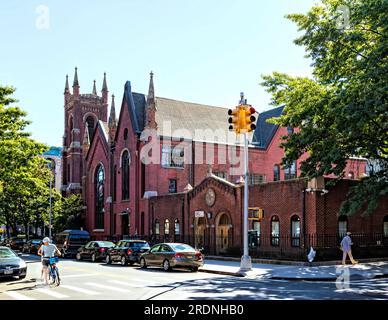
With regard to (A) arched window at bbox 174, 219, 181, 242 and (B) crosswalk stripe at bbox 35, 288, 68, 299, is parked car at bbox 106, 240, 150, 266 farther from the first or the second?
(B) crosswalk stripe at bbox 35, 288, 68, 299

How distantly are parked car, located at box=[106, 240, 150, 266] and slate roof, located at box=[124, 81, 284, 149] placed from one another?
18.9 meters

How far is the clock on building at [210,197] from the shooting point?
120ft

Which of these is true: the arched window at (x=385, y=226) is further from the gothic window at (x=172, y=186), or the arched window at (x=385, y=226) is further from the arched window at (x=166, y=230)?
the gothic window at (x=172, y=186)

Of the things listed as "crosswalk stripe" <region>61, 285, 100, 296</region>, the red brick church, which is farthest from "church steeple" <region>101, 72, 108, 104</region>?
"crosswalk stripe" <region>61, 285, 100, 296</region>

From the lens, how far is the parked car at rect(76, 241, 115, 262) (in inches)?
1341

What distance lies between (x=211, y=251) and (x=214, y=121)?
71.2ft

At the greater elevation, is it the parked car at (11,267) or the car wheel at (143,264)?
the parked car at (11,267)

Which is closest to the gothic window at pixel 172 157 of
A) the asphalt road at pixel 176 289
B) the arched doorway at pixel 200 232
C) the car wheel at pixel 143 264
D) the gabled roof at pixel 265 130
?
the gabled roof at pixel 265 130

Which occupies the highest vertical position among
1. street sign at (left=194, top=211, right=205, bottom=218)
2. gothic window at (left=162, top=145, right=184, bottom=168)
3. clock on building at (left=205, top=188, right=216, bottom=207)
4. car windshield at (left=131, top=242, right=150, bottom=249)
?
gothic window at (left=162, top=145, right=184, bottom=168)

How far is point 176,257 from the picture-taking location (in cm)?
2484

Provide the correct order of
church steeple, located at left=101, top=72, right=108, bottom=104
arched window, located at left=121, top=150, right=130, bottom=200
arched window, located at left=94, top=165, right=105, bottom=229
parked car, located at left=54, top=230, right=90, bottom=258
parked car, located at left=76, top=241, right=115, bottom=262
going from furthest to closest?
church steeple, located at left=101, top=72, right=108, bottom=104 → arched window, located at left=94, top=165, right=105, bottom=229 → arched window, located at left=121, top=150, right=130, bottom=200 → parked car, located at left=54, top=230, right=90, bottom=258 → parked car, located at left=76, top=241, right=115, bottom=262

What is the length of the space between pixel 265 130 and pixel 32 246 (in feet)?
87.5

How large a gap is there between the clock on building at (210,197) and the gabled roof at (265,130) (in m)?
17.5

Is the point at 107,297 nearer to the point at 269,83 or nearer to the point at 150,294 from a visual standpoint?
the point at 150,294
